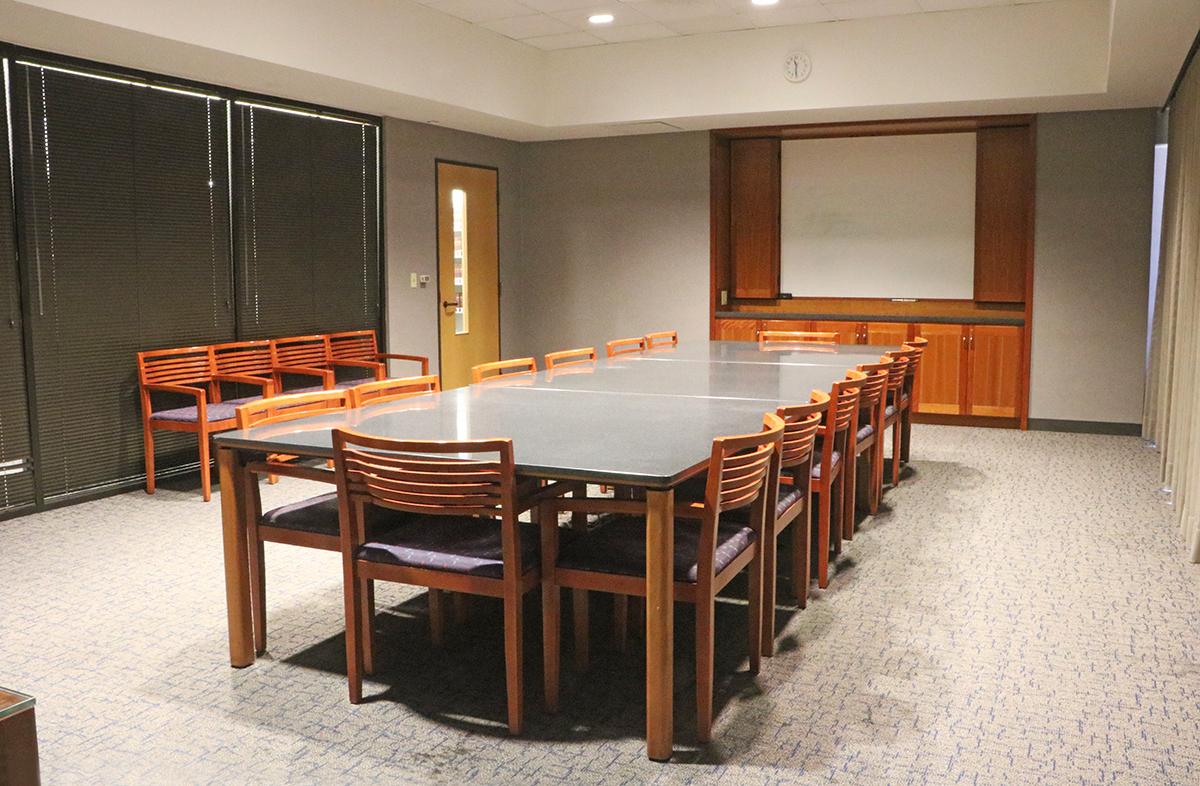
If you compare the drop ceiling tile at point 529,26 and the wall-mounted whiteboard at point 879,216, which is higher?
the drop ceiling tile at point 529,26

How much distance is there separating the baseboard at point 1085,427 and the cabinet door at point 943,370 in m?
0.59

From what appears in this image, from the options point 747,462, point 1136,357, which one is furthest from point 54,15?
point 1136,357

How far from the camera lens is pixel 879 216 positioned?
870 centimetres

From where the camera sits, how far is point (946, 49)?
23.7ft

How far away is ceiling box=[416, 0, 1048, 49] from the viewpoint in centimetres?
693

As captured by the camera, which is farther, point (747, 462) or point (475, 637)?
point (475, 637)

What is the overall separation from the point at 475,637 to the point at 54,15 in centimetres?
344

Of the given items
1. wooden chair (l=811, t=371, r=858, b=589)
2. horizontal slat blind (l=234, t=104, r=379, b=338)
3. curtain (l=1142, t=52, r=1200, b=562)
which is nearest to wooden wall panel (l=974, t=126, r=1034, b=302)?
curtain (l=1142, t=52, r=1200, b=562)

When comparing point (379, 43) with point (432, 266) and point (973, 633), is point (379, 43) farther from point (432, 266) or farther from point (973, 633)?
point (973, 633)

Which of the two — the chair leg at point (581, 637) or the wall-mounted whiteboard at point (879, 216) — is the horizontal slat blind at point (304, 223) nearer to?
the wall-mounted whiteboard at point (879, 216)

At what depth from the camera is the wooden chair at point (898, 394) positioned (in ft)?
17.9

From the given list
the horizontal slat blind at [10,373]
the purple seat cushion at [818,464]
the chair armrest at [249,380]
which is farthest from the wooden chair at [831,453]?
the horizontal slat blind at [10,373]

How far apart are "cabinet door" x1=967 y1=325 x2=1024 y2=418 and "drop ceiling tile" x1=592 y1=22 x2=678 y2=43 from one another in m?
3.36

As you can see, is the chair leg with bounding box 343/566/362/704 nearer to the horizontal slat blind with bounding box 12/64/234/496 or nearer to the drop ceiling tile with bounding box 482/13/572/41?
the horizontal slat blind with bounding box 12/64/234/496
